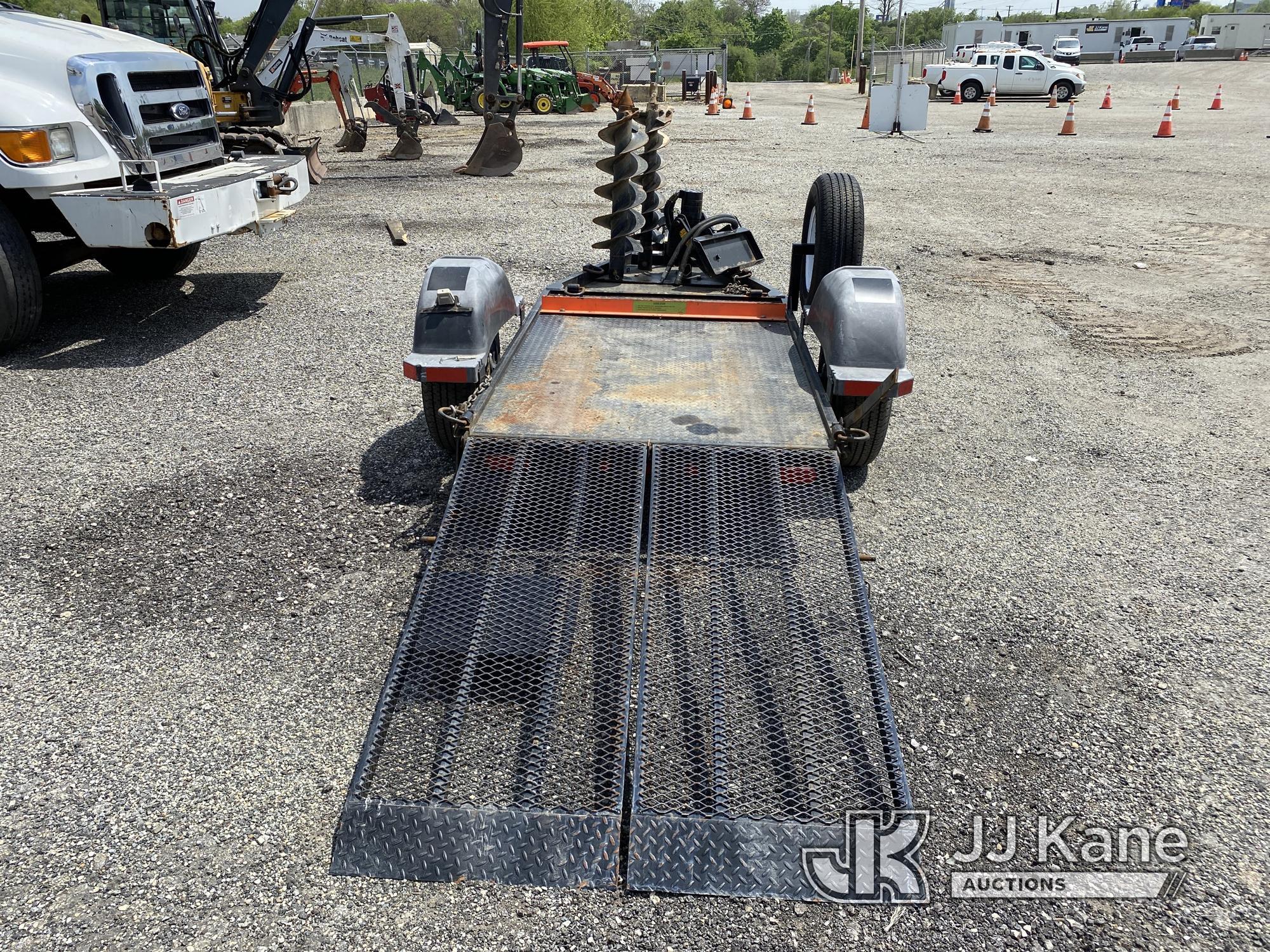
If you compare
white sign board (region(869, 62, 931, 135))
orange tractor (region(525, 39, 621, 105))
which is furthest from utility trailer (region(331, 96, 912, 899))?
orange tractor (region(525, 39, 621, 105))

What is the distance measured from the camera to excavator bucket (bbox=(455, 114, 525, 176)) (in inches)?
541

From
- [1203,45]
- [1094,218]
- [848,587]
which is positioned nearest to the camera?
[848,587]

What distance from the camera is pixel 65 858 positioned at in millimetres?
2375

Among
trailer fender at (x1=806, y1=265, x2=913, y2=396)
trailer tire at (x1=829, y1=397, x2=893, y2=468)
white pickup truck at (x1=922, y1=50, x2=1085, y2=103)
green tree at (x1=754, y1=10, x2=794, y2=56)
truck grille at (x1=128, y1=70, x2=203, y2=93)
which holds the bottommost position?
trailer tire at (x1=829, y1=397, x2=893, y2=468)

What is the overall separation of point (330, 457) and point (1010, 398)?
4003 mm

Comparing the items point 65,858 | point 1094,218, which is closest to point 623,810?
point 65,858

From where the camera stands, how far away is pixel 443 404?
416cm

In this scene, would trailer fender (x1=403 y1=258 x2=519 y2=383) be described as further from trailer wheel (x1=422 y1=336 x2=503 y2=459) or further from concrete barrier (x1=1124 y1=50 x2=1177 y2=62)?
concrete barrier (x1=1124 y1=50 x2=1177 y2=62)

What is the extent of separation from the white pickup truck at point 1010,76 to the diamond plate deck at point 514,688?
104ft

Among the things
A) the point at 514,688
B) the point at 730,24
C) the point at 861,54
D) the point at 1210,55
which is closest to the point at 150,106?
the point at 514,688

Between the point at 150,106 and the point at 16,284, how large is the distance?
1.78m

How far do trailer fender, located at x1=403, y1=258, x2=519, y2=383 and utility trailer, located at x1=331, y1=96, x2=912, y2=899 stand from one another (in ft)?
0.04

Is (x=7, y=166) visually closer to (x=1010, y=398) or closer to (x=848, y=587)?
(x=848, y=587)

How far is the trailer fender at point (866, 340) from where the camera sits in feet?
12.7
